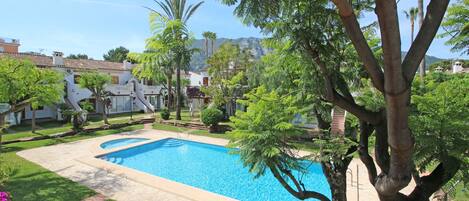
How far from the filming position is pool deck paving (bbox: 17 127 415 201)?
1025cm

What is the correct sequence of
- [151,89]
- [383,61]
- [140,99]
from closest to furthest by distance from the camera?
[383,61]
[140,99]
[151,89]

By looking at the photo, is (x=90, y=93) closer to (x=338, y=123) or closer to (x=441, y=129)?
(x=338, y=123)

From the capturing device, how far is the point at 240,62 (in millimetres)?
31109

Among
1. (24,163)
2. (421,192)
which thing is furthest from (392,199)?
(24,163)

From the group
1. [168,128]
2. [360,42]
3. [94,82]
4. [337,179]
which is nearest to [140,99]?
[94,82]

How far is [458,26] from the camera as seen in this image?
22.4 feet

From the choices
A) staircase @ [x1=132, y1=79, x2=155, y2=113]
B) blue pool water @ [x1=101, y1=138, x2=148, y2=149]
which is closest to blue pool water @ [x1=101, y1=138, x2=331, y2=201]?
blue pool water @ [x1=101, y1=138, x2=148, y2=149]

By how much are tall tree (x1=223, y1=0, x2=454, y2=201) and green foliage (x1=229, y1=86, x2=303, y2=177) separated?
73.0 inches

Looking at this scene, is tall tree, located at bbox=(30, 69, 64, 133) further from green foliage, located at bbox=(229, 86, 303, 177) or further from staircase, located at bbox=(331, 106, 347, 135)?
staircase, located at bbox=(331, 106, 347, 135)

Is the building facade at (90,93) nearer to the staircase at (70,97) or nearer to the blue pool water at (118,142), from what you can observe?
the staircase at (70,97)

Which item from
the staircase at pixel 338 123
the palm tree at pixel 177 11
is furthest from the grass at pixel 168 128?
the staircase at pixel 338 123

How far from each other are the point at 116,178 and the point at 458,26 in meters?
12.7

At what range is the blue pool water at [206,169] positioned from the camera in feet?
40.4

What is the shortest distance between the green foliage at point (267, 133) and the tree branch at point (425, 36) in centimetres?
402
